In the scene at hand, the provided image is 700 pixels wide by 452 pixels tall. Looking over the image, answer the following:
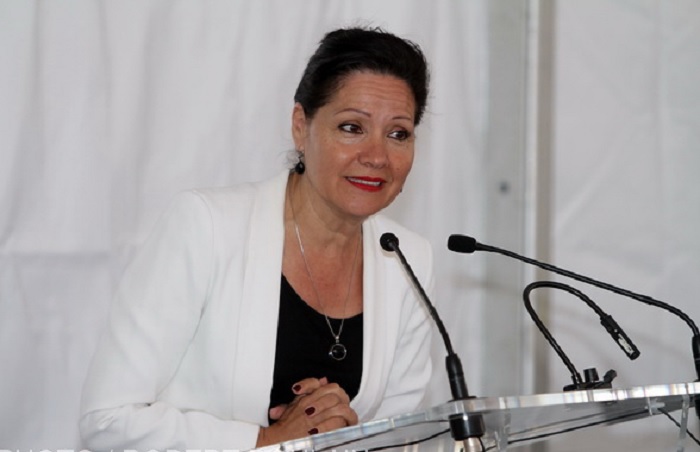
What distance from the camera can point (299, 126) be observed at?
229 cm

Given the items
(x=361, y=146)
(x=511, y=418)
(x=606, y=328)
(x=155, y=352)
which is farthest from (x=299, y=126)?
(x=511, y=418)

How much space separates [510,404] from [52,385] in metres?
1.55

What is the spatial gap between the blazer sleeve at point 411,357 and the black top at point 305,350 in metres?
0.13

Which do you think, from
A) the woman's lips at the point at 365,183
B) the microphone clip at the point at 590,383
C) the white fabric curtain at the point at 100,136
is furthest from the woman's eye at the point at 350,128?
the microphone clip at the point at 590,383

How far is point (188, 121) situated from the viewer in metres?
2.68

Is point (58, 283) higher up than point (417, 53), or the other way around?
point (417, 53)

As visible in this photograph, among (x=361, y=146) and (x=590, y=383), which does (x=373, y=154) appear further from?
(x=590, y=383)

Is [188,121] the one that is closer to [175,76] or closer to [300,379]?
[175,76]

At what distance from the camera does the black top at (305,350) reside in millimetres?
2133

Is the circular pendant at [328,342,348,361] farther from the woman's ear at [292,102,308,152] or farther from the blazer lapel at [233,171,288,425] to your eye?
the woman's ear at [292,102,308,152]

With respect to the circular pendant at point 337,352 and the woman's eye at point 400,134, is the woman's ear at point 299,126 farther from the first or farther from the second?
the circular pendant at point 337,352

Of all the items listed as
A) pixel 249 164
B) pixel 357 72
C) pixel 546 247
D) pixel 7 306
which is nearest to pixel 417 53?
pixel 357 72

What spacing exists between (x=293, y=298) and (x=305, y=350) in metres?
0.11

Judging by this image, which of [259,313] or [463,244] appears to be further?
[259,313]
